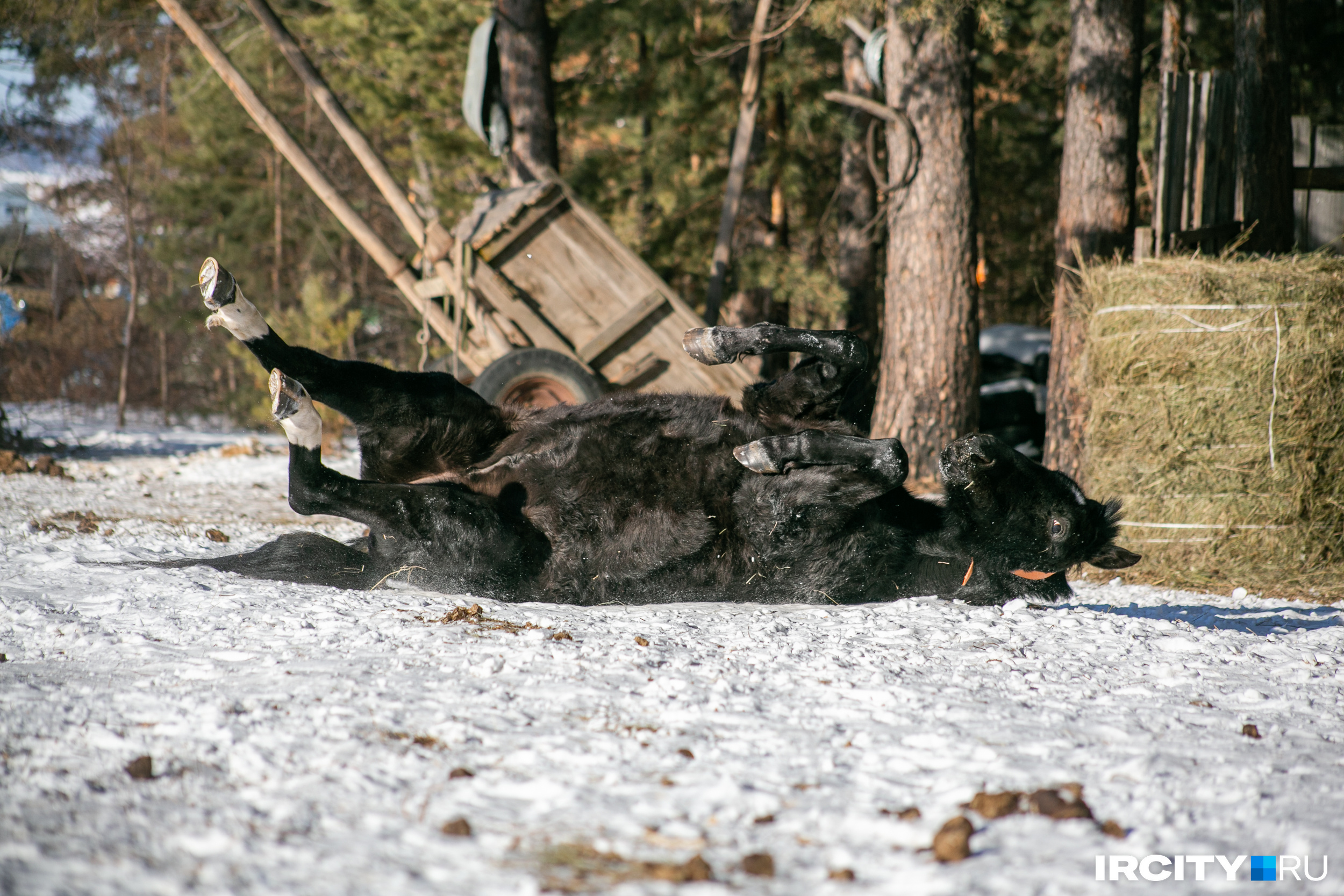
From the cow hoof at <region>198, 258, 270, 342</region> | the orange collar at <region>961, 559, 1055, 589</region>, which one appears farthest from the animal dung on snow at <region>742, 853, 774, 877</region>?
the cow hoof at <region>198, 258, 270, 342</region>

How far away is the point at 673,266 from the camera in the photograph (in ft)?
39.3

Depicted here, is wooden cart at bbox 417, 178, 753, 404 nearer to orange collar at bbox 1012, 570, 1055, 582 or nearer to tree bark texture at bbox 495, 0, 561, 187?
tree bark texture at bbox 495, 0, 561, 187

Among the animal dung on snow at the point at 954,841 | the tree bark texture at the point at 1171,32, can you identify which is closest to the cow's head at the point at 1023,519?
the animal dung on snow at the point at 954,841

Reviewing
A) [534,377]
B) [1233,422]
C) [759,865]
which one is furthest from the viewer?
[534,377]

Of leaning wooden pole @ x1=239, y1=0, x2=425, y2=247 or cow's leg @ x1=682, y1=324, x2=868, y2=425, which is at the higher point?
leaning wooden pole @ x1=239, y1=0, x2=425, y2=247

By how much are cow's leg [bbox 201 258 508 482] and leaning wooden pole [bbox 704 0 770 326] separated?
4957 millimetres

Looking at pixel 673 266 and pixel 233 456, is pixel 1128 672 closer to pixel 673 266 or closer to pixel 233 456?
pixel 233 456

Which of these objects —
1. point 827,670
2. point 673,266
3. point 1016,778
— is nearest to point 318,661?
point 827,670

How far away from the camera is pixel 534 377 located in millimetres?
6219

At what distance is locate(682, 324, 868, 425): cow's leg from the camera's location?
12.0ft

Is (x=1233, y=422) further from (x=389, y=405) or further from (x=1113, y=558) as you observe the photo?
(x=389, y=405)

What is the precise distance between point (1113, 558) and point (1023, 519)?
54cm

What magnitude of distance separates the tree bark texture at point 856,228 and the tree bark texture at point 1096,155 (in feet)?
14.2

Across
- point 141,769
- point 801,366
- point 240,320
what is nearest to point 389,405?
point 240,320
